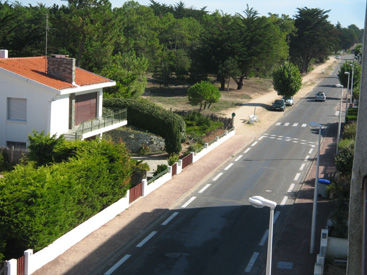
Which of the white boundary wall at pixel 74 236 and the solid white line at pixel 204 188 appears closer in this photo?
the white boundary wall at pixel 74 236

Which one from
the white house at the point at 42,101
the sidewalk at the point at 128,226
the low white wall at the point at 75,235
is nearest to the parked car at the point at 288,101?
the sidewalk at the point at 128,226

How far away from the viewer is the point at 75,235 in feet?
70.1

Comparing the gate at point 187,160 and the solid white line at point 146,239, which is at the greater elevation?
the gate at point 187,160

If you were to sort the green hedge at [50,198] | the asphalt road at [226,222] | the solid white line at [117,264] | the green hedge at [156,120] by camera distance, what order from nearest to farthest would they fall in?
the green hedge at [50,198] → the solid white line at [117,264] → the asphalt road at [226,222] → the green hedge at [156,120]

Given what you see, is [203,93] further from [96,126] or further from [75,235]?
[75,235]

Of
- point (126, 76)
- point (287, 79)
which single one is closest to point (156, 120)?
point (126, 76)

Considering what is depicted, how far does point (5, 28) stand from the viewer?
2318 inches

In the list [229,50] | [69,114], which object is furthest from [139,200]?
[229,50]

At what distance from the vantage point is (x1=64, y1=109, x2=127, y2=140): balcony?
31.5 meters

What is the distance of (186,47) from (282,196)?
81.1 metres

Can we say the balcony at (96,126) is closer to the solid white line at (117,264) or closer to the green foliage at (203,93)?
the solid white line at (117,264)

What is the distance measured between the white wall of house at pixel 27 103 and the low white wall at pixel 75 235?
27.4ft

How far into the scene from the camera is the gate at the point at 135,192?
1064 inches

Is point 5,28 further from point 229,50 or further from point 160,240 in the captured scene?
point 160,240
